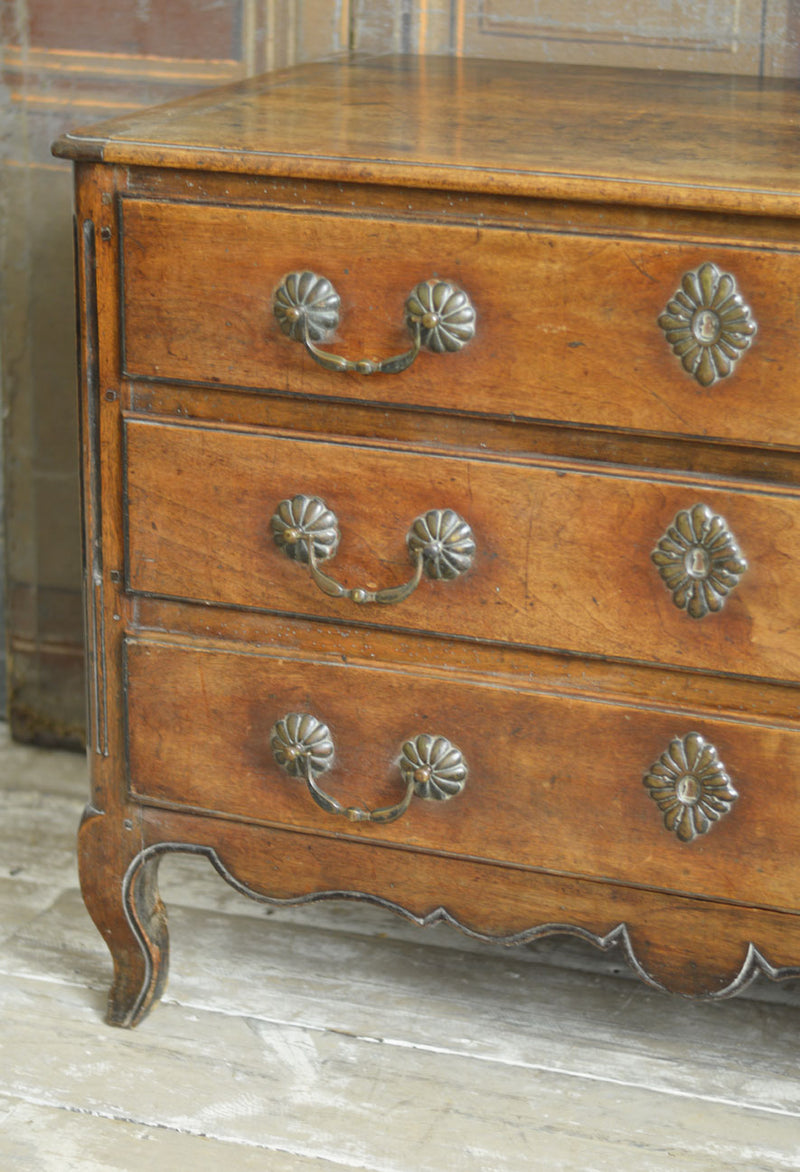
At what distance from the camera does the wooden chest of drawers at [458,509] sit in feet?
3.76

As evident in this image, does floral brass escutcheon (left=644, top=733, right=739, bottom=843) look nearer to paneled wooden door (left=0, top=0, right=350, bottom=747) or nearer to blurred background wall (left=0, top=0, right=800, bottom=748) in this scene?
blurred background wall (left=0, top=0, right=800, bottom=748)

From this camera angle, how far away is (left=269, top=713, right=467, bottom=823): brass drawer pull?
1.30m

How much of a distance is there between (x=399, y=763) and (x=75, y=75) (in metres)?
1.13

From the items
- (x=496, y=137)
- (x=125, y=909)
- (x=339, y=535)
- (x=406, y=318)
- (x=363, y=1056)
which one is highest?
(x=496, y=137)

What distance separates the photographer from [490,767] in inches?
51.3

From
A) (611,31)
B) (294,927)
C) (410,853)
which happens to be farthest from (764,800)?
(611,31)

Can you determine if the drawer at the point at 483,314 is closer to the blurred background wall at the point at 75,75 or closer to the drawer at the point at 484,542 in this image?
the drawer at the point at 484,542

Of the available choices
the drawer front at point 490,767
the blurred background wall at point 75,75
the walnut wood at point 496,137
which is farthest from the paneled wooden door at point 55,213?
the drawer front at point 490,767

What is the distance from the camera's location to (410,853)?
1.36 m

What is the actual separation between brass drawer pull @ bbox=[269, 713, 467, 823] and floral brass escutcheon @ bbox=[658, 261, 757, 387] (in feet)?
1.36

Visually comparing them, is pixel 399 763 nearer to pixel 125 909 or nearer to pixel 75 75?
pixel 125 909

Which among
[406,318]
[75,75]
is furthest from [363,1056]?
[75,75]

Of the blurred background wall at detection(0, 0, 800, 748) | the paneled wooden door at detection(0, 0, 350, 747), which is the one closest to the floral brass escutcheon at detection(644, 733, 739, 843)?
the blurred background wall at detection(0, 0, 800, 748)

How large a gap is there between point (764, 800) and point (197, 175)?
2.40 feet
